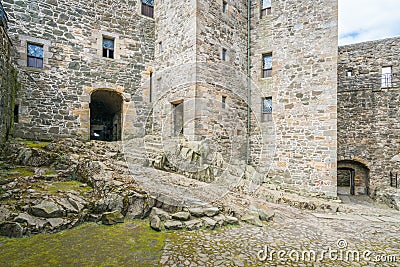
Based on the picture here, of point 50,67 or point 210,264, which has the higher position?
point 50,67

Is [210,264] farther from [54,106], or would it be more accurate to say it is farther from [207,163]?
[54,106]

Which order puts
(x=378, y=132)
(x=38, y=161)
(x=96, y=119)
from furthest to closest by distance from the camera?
(x=96, y=119), (x=378, y=132), (x=38, y=161)

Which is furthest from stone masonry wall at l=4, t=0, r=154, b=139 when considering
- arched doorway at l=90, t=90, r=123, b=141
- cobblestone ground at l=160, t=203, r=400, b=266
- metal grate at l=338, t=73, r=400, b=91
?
metal grate at l=338, t=73, r=400, b=91

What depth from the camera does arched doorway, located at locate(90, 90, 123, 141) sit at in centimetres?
1213

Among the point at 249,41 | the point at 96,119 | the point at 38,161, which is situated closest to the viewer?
the point at 38,161

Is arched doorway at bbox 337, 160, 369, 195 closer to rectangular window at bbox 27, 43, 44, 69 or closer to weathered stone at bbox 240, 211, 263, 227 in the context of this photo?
weathered stone at bbox 240, 211, 263, 227

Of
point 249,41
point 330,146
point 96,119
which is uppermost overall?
point 249,41

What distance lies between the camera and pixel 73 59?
32.0 ft

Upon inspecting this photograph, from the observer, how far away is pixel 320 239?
446cm

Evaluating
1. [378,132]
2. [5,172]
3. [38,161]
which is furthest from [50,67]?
[378,132]

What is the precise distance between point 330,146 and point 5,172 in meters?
10.1

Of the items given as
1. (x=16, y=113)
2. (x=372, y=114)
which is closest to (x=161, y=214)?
(x=16, y=113)

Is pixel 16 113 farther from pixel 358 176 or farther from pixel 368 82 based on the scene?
pixel 368 82

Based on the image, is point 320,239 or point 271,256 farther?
point 320,239
